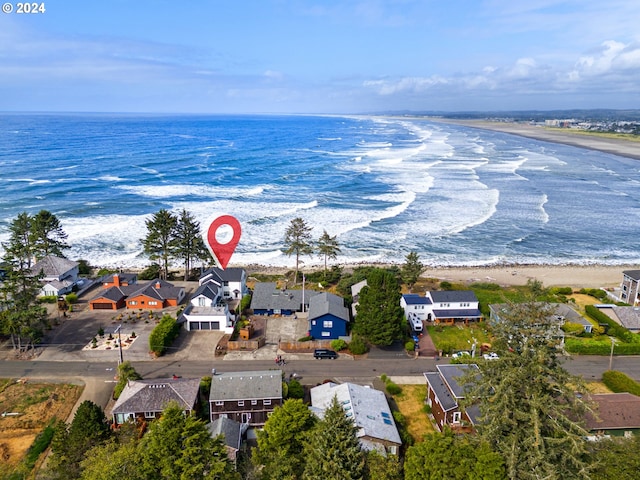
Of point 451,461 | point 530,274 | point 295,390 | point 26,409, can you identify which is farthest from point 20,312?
point 530,274

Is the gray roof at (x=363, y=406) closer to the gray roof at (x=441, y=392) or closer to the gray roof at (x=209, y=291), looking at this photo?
the gray roof at (x=441, y=392)

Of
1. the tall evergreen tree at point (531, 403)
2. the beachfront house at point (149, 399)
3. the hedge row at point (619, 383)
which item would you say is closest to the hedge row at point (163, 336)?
the beachfront house at point (149, 399)

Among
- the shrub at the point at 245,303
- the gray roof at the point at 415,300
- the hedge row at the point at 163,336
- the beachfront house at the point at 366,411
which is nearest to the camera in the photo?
the beachfront house at the point at 366,411

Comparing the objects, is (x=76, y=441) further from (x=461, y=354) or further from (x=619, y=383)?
(x=619, y=383)

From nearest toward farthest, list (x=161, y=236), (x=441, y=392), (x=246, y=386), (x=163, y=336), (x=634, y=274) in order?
1. (x=246, y=386)
2. (x=441, y=392)
3. (x=163, y=336)
4. (x=634, y=274)
5. (x=161, y=236)

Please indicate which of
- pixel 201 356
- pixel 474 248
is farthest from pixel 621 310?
pixel 201 356

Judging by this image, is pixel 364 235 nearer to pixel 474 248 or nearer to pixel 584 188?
pixel 474 248
